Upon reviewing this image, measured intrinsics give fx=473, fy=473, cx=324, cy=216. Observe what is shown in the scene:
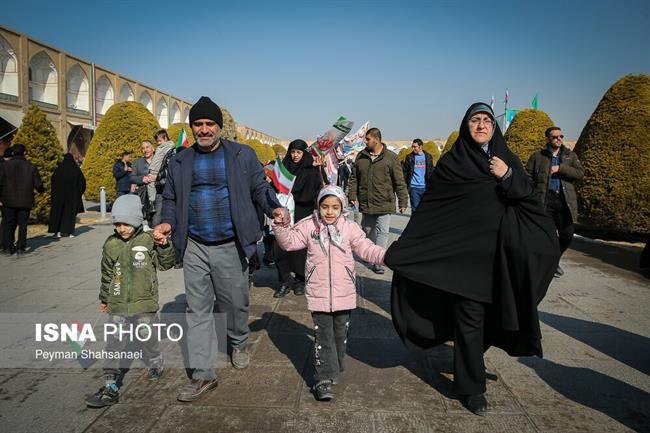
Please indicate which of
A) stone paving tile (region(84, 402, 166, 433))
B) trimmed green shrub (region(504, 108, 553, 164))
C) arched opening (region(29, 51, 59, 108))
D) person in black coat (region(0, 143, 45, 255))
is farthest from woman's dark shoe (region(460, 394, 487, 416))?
arched opening (region(29, 51, 59, 108))

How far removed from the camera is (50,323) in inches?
185

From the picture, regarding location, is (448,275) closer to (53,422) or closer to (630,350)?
(630,350)

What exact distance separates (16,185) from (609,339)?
30.2 feet

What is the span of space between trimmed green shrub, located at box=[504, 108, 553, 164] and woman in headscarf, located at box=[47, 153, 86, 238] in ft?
36.0

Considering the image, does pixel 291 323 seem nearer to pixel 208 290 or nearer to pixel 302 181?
pixel 208 290

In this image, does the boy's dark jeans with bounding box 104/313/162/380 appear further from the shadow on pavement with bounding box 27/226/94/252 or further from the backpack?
the shadow on pavement with bounding box 27/226/94/252

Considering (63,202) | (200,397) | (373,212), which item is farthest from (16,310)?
(63,202)

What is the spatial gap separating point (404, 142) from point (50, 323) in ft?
385

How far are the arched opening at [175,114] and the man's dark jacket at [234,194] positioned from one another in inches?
2107

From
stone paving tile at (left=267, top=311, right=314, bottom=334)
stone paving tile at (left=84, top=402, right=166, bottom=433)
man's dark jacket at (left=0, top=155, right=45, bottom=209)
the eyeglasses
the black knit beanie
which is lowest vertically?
stone paving tile at (left=84, top=402, right=166, bottom=433)

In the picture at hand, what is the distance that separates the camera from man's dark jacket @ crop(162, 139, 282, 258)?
338 centimetres

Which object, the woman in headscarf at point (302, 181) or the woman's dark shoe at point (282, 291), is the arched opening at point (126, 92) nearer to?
the woman in headscarf at point (302, 181)

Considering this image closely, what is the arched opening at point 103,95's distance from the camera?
125ft

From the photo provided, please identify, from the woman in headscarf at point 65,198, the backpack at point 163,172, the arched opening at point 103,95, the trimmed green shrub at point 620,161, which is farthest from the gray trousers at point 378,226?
the arched opening at point 103,95
